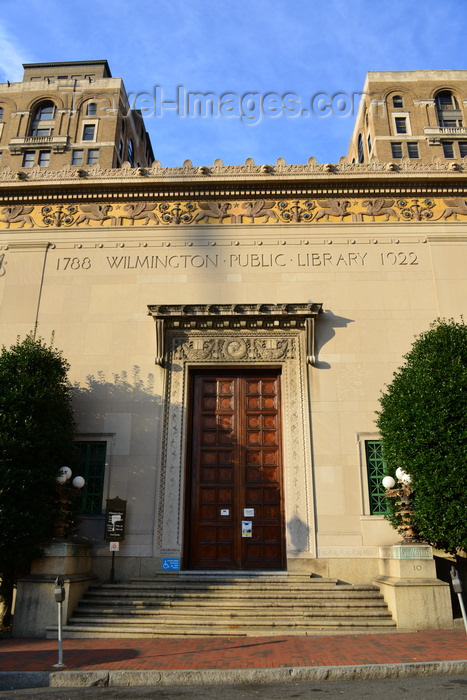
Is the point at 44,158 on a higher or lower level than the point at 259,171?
higher

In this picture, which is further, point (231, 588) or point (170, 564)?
point (170, 564)

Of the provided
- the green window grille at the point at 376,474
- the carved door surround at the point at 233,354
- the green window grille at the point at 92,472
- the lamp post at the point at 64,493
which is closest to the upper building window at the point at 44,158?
the carved door surround at the point at 233,354

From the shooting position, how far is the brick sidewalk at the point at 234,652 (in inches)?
316

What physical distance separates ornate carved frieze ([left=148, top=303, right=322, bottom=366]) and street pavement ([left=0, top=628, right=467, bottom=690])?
7098 millimetres

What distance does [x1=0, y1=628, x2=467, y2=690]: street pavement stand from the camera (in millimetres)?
7453

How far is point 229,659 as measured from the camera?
837 centimetres

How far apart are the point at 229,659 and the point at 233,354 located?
318 inches

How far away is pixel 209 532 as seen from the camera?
45.5 ft

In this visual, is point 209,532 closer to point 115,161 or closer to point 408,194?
point 408,194

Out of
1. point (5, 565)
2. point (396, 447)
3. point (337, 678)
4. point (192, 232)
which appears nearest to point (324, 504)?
point (396, 447)

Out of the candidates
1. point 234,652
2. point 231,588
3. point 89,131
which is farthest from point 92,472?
point 89,131

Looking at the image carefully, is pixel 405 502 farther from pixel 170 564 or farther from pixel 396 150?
pixel 396 150

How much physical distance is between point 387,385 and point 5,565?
10.0 meters

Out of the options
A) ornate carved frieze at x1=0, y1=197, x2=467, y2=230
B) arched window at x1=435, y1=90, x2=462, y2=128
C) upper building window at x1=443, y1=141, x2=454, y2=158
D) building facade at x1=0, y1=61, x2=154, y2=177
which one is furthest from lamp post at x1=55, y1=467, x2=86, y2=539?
arched window at x1=435, y1=90, x2=462, y2=128
